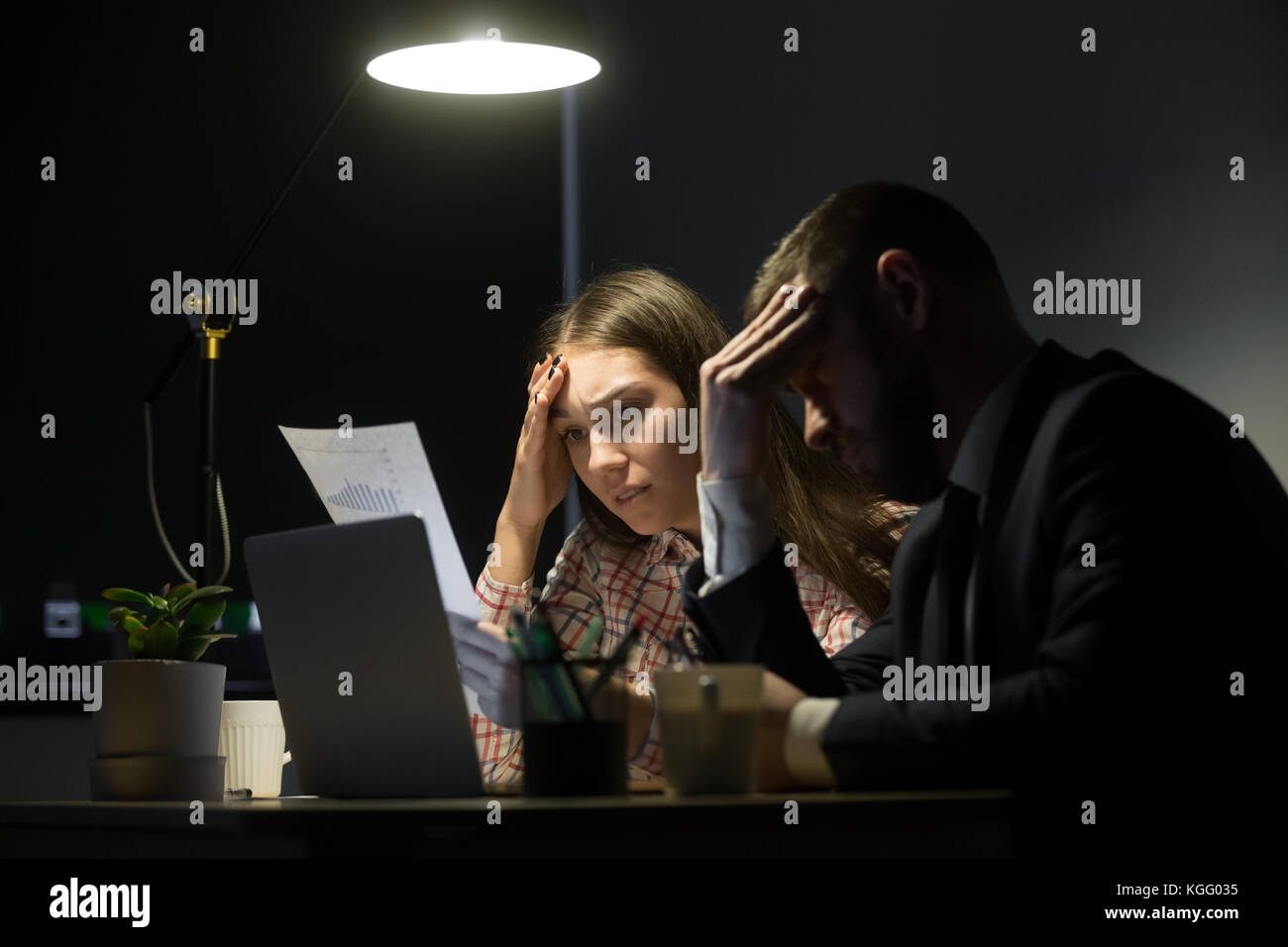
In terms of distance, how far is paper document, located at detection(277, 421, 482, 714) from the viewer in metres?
1.18

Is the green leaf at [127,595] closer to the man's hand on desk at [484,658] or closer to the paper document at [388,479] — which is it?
the paper document at [388,479]

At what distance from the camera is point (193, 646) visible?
129 cm

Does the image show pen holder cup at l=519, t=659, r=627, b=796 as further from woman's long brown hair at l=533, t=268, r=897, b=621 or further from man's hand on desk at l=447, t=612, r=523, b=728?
woman's long brown hair at l=533, t=268, r=897, b=621

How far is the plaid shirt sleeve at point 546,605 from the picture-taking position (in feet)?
6.70

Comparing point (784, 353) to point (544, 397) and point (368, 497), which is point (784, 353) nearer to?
point (368, 497)

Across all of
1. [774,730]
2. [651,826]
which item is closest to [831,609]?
[774,730]

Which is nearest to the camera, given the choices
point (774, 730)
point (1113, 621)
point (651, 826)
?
point (651, 826)

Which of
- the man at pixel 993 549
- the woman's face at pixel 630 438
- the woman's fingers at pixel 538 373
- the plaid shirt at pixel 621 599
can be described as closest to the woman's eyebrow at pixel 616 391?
the woman's face at pixel 630 438

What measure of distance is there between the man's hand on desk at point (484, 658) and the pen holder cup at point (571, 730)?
0.30ft


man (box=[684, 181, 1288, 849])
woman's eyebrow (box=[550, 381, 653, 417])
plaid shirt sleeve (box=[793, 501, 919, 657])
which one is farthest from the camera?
woman's eyebrow (box=[550, 381, 653, 417])

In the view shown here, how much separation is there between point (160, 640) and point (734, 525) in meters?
0.53

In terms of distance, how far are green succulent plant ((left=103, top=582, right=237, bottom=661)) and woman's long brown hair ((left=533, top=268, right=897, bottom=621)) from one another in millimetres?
949

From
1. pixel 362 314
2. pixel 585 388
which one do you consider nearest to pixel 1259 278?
pixel 585 388

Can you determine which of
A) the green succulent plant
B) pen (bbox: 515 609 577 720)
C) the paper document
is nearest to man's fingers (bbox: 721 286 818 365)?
the paper document
